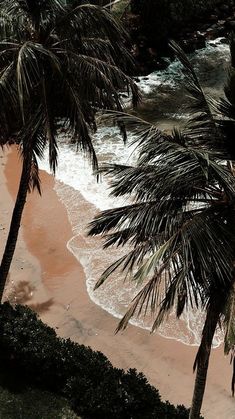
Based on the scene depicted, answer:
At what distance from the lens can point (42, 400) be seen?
10.5 metres

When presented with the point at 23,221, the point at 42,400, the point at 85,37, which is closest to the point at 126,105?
the point at 23,221

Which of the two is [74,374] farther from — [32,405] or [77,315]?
[77,315]

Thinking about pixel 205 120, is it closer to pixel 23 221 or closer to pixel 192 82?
pixel 192 82

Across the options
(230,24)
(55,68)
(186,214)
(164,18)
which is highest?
(164,18)

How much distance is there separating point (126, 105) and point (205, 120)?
19107 mm

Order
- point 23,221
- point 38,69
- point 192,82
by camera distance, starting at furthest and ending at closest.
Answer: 1. point 23,221
2. point 38,69
3. point 192,82

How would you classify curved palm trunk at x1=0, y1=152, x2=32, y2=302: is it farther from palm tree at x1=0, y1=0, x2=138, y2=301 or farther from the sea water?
the sea water

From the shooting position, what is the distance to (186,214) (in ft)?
23.7

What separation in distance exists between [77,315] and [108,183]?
5786 mm

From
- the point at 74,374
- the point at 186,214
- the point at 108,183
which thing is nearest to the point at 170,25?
the point at 108,183

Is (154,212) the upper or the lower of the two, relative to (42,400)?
upper

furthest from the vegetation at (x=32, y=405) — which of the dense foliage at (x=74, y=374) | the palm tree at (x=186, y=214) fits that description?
the palm tree at (x=186, y=214)

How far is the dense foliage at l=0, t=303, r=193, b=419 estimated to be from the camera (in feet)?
32.4

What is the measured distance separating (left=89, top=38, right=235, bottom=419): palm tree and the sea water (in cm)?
112
